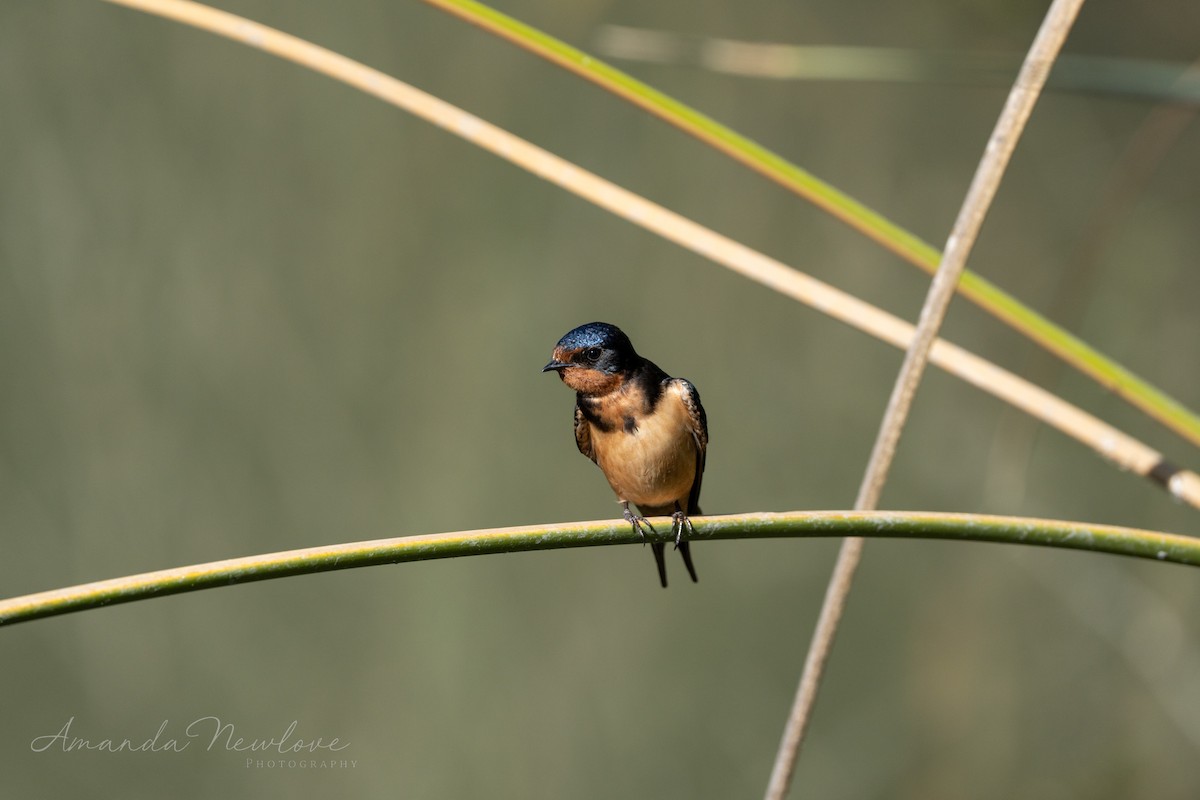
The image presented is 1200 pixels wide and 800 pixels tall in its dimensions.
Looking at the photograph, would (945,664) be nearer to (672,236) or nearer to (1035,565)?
(1035,565)

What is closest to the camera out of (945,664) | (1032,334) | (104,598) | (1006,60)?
(104,598)

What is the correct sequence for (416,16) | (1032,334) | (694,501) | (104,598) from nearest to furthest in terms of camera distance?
1. (104,598)
2. (1032,334)
3. (694,501)
4. (416,16)

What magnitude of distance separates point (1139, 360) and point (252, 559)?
266 cm

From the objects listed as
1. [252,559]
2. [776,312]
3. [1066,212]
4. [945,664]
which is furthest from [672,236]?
[945,664]

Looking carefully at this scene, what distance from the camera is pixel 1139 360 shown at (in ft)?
9.06

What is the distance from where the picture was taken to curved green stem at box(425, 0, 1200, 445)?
92 centimetres

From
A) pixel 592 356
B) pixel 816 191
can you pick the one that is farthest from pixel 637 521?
pixel 816 191

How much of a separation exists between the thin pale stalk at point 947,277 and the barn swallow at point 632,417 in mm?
292

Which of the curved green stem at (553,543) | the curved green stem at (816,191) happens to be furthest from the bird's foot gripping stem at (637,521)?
the curved green stem at (816,191)

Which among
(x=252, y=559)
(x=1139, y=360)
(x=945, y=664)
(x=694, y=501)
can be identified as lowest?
A: (x=945, y=664)

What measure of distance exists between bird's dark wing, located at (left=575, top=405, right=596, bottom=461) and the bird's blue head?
0.38 feet

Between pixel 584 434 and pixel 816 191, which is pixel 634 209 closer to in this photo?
pixel 816 191

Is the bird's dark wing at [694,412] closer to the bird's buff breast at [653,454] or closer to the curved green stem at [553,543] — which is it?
the bird's buff breast at [653,454]

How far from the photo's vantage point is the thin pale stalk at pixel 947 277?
2.93 feet
